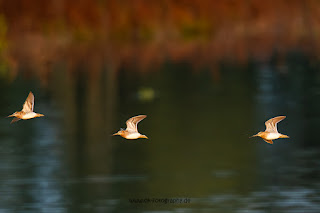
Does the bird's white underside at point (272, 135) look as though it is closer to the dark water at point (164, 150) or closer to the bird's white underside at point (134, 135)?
the bird's white underside at point (134, 135)

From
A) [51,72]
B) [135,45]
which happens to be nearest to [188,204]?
[51,72]

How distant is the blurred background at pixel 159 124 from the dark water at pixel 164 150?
0.13ft

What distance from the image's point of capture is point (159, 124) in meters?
29.8

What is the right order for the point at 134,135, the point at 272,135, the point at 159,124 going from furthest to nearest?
the point at 159,124 < the point at 272,135 < the point at 134,135

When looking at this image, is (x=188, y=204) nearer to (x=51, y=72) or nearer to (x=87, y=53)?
(x=51, y=72)

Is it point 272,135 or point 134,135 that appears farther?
point 272,135

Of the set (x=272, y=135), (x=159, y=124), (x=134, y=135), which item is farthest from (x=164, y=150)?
(x=134, y=135)

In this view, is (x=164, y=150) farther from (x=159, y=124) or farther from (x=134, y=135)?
(x=134, y=135)

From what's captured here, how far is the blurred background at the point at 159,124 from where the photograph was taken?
19281 millimetres

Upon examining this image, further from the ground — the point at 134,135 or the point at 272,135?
the point at 272,135

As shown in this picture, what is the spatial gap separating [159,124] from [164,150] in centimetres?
479

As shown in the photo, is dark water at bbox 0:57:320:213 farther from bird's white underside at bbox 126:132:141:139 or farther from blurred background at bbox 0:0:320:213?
bird's white underside at bbox 126:132:141:139

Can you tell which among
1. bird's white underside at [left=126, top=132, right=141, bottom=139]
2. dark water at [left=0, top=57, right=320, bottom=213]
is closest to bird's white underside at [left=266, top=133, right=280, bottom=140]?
bird's white underside at [left=126, top=132, right=141, bottom=139]

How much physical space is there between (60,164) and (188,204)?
559 cm
